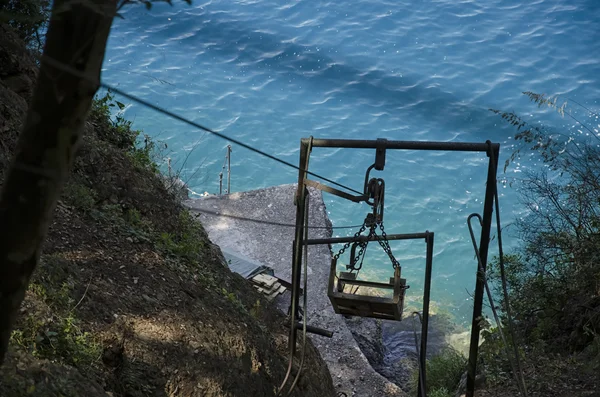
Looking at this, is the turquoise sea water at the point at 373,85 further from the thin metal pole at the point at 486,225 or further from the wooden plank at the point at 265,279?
the thin metal pole at the point at 486,225

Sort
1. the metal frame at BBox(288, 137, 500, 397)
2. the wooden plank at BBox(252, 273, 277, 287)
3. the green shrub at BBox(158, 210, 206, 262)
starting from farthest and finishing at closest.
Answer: the wooden plank at BBox(252, 273, 277, 287)
the green shrub at BBox(158, 210, 206, 262)
the metal frame at BBox(288, 137, 500, 397)

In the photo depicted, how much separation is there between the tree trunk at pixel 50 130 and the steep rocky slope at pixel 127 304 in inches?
58.1

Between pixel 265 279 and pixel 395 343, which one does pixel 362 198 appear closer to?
pixel 265 279

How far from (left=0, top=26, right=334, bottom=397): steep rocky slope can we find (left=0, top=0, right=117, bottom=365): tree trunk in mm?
1476

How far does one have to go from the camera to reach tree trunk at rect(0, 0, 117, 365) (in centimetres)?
202

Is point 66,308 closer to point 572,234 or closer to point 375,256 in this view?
point 572,234

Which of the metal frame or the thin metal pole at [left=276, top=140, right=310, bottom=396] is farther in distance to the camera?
the thin metal pole at [left=276, top=140, right=310, bottom=396]

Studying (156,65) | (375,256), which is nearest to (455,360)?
(375,256)

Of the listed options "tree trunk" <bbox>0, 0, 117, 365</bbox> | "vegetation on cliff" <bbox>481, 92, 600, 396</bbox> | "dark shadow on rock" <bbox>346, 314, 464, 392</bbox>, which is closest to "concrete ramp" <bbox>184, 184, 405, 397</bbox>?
"dark shadow on rock" <bbox>346, 314, 464, 392</bbox>

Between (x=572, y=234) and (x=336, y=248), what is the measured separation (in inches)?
368

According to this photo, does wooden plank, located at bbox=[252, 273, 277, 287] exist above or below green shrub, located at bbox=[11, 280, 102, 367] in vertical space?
above

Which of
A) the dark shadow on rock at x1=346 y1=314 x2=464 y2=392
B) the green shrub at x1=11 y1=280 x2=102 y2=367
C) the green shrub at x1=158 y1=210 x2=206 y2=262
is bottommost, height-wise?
the green shrub at x1=11 y1=280 x2=102 y2=367

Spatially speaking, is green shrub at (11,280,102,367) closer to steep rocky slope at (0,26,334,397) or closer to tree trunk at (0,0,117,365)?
steep rocky slope at (0,26,334,397)

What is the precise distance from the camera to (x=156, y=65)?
73.4 feet
